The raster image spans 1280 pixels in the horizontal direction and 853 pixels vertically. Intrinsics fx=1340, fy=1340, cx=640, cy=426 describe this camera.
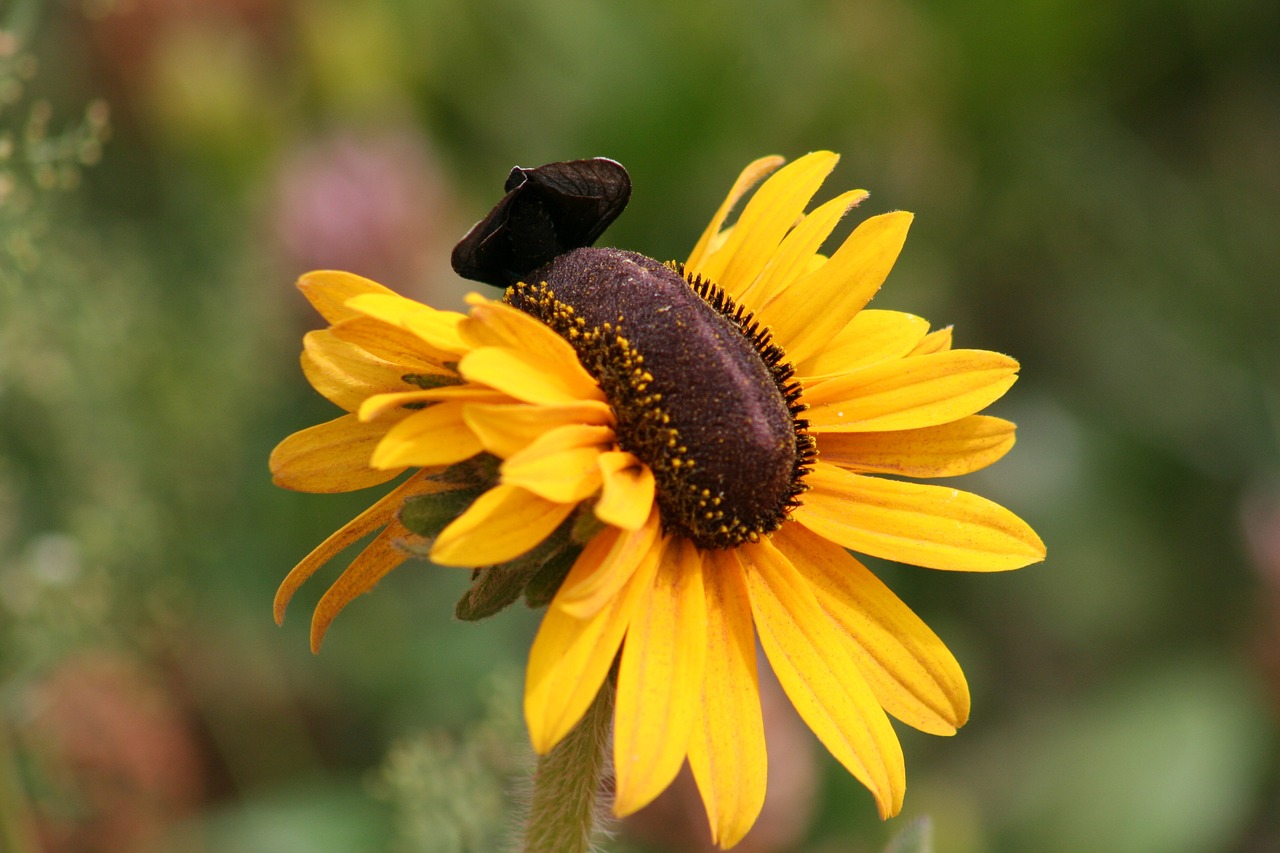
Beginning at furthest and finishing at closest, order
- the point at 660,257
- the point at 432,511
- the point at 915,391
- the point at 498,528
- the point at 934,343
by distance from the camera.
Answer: the point at 660,257, the point at 934,343, the point at 915,391, the point at 432,511, the point at 498,528

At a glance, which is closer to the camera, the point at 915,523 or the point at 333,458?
the point at 333,458

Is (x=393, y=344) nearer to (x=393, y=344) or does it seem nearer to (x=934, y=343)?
(x=393, y=344)

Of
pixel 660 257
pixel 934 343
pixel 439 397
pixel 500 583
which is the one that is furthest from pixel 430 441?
pixel 660 257

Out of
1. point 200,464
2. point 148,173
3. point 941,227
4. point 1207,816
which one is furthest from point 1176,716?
point 148,173

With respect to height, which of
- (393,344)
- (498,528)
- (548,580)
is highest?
(393,344)

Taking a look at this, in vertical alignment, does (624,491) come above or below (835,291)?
below

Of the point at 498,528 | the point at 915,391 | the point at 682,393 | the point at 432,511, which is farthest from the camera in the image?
the point at 915,391
